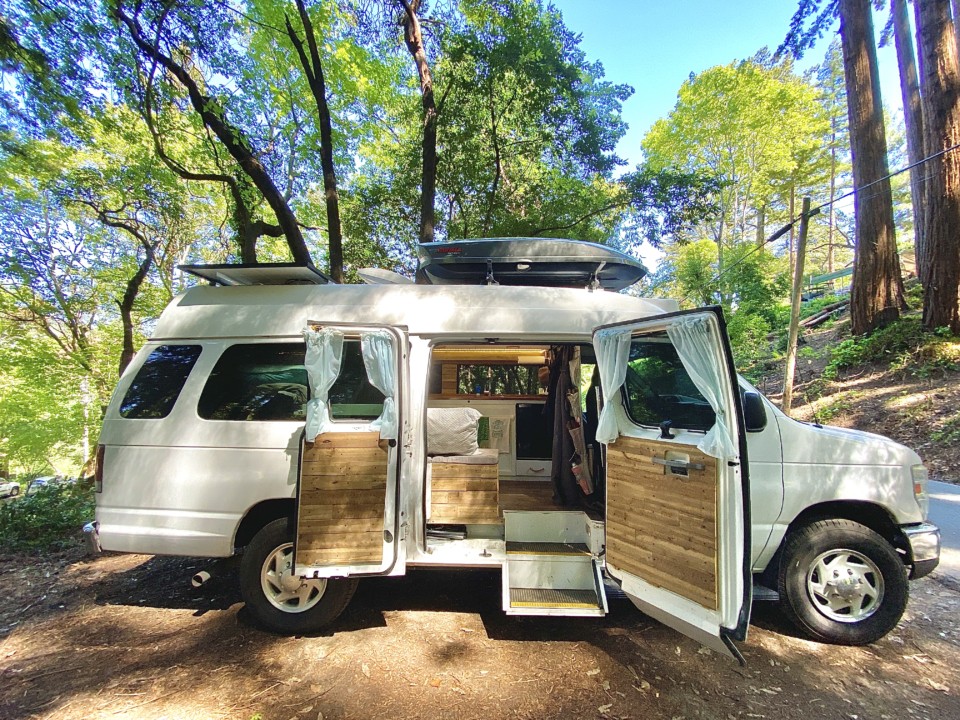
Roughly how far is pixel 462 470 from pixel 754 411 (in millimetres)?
2172

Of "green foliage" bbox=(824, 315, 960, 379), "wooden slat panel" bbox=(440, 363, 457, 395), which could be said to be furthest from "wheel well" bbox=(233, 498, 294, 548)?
"green foliage" bbox=(824, 315, 960, 379)

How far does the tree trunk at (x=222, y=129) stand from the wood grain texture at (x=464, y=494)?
5.73 meters

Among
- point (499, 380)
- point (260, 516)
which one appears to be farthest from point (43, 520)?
point (499, 380)

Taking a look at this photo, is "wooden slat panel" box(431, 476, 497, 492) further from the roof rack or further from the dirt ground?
the roof rack

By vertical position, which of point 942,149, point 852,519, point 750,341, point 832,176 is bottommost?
point 852,519

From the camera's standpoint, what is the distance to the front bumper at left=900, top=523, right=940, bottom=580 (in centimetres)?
303

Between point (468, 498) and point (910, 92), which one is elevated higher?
point (910, 92)

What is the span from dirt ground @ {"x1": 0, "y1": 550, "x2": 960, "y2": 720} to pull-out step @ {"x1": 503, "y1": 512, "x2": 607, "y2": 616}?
12.1 inches

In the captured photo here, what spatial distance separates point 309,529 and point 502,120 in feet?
34.4

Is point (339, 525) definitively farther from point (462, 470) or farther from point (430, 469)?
point (462, 470)

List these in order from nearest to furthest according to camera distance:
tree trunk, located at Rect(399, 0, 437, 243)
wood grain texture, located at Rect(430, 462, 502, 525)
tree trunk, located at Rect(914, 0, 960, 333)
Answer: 1. wood grain texture, located at Rect(430, 462, 502, 525)
2. tree trunk, located at Rect(914, 0, 960, 333)
3. tree trunk, located at Rect(399, 0, 437, 243)

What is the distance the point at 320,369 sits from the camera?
3.03 m

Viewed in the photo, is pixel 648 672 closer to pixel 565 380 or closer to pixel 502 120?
pixel 565 380

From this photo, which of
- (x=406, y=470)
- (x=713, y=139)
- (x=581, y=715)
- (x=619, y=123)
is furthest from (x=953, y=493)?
(x=713, y=139)
